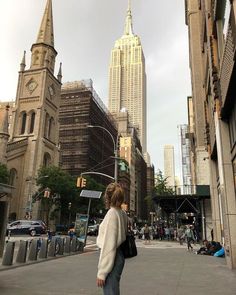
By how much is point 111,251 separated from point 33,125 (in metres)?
56.6

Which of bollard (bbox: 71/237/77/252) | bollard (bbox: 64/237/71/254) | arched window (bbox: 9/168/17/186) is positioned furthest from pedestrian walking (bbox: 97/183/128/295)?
arched window (bbox: 9/168/17/186)

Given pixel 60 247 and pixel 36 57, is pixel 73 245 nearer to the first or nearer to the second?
pixel 60 247

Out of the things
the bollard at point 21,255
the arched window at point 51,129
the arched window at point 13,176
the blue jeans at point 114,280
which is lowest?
the bollard at point 21,255

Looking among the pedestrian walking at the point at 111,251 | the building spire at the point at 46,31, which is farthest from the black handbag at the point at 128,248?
the building spire at the point at 46,31

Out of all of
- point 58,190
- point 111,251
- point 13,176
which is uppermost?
point 13,176

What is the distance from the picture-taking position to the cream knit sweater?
3.55 metres

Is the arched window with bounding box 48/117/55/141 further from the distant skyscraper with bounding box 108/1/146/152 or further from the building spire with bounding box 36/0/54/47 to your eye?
the distant skyscraper with bounding box 108/1/146/152

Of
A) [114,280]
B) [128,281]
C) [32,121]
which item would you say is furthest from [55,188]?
[114,280]

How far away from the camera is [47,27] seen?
67.2 m

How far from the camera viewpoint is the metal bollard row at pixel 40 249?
11.5 metres

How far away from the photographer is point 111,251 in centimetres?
357

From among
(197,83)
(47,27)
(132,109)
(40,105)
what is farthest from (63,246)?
(132,109)

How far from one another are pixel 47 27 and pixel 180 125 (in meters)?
78.2

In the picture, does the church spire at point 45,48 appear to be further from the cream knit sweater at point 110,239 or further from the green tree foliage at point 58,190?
the cream knit sweater at point 110,239
